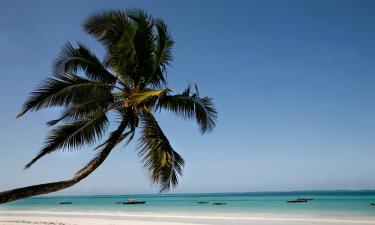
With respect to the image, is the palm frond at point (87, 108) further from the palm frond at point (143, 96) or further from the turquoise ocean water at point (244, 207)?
the turquoise ocean water at point (244, 207)

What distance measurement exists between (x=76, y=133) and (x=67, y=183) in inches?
60.7

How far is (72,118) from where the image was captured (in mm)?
7969

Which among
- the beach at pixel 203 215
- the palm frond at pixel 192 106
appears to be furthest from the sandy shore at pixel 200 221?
the palm frond at pixel 192 106

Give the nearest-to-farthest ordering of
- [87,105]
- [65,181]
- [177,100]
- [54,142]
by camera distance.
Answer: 1. [65,181]
2. [54,142]
3. [87,105]
4. [177,100]

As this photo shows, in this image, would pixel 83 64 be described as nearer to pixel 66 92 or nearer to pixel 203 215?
pixel 66 92

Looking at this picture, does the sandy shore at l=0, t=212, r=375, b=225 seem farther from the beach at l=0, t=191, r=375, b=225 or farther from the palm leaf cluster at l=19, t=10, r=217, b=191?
the palm leaf cluster at l=19, t=10, r=217, b=191

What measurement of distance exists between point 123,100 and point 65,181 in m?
2.38

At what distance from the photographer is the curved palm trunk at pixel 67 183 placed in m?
5.07

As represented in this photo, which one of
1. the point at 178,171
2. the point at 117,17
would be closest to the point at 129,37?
the point at 117,17

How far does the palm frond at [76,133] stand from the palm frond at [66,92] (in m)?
0.45

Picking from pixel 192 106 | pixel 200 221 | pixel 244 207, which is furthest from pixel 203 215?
pixel 192 106

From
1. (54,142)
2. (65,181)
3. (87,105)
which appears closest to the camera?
(65,181)

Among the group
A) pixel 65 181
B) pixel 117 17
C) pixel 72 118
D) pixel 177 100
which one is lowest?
pixel 65 181

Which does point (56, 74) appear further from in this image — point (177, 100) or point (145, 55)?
point (177, 100)
